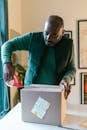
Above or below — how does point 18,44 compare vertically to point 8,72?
above

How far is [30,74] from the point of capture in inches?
64.5

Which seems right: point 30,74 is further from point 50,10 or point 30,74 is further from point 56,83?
point 50,10

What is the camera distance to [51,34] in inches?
56.5

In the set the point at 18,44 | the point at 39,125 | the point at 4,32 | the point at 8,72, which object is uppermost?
the point at 4,32

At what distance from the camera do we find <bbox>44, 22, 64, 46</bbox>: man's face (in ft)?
4.68

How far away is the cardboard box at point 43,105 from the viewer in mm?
1369

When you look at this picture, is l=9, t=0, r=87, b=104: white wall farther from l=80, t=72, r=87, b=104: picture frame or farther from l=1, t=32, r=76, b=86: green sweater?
l=1, t=32, r=76, b=86: green sweater

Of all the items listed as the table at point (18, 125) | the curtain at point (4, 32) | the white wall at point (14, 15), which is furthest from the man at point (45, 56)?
the white wall at point (14, 15)

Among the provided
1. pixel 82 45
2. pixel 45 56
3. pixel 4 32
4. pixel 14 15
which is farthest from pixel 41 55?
pixel 82 45

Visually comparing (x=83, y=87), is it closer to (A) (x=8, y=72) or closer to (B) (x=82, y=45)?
(B) (x=82, y=45)

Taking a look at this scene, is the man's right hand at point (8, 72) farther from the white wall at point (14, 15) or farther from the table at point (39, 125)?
the white wall at point (14, 15)

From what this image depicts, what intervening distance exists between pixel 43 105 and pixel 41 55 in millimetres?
344

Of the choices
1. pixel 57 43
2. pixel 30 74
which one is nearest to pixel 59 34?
pixel 57 43

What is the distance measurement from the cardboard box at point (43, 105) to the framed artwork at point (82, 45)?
2.14 m
